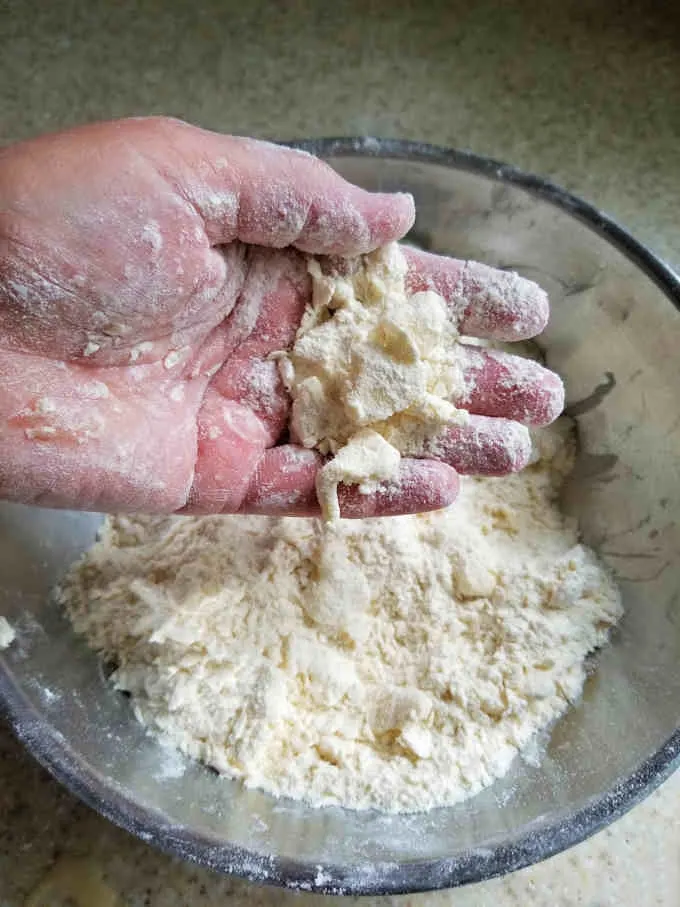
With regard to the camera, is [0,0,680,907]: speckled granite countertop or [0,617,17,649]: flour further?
[0,0,680,907]: speckled granite countertop

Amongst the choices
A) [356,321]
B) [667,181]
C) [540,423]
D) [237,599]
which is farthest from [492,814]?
[667,181]

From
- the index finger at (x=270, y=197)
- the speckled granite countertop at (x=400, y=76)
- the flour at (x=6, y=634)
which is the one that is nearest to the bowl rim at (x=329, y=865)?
the flour at (x=6, y=634)

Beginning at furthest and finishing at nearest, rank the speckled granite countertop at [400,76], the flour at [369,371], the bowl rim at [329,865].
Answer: the speckled granite countertop at [400,76] → the flour at [369,371] → the bowl rim at [329,865]

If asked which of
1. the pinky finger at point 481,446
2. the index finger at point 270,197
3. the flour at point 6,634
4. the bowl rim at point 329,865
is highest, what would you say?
the index finger at point 270,197

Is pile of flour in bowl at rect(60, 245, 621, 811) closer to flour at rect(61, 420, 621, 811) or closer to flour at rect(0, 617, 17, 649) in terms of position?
flour at rect(61, 420, 621, 811)

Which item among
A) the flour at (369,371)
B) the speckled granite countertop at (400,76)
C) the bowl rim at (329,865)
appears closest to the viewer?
the bowl rim at (329,865)

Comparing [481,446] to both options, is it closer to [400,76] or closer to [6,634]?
[6,634]

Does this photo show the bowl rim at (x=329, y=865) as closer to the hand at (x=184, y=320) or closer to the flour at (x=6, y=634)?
the flour at (x=6, y=634)

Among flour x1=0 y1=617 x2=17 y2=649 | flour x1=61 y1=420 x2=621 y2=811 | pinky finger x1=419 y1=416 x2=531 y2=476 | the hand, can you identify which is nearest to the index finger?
the hand
